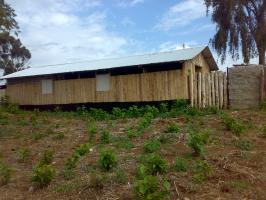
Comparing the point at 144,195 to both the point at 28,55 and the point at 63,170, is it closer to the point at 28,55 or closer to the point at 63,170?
the point at 63,170

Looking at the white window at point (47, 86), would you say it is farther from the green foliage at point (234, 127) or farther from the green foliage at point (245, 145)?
the green foliage at point (245, 145)

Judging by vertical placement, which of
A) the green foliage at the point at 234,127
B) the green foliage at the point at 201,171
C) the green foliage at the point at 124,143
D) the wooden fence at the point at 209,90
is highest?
the wooden fence at the point at 209,90

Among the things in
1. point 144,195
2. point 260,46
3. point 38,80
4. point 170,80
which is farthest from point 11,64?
point 144,195

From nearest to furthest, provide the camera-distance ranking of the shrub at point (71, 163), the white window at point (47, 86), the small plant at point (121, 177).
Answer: the small plant at point (121, 177) → the shrub at point (71, 163) → the white window at point (47, 86)

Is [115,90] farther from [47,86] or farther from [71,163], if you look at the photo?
[71,163]

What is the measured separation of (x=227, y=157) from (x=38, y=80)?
16.3m

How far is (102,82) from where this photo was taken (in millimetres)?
19828

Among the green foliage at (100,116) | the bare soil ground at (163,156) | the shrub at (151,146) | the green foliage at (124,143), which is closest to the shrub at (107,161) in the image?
the bare soil ground at (163,156)

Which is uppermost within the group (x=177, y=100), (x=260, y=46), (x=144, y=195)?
(x=260, y=46)

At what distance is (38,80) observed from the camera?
2262cm

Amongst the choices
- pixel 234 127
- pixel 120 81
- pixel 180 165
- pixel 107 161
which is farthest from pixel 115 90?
pixel 180 165

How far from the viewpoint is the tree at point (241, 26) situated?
25656mm

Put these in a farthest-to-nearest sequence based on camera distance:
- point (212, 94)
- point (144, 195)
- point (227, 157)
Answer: point (212, 94)
point (227, 157)
point (144, 195)

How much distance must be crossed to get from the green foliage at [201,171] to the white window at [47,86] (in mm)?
15577
